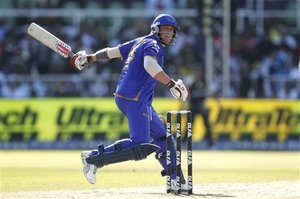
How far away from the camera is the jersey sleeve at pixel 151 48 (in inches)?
396

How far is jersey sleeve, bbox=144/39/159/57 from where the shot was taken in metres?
10.1

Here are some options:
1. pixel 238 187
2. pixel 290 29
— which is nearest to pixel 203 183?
pixel 238 187

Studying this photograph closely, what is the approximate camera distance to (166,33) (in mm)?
10383

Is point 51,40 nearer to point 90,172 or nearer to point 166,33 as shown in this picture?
point 166,33

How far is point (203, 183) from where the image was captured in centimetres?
1182

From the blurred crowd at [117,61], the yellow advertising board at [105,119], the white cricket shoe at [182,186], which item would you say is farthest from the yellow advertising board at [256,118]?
the white cricket shoe at [182,186]

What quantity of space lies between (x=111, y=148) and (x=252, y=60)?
45.7 feet

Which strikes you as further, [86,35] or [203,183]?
[86,35]

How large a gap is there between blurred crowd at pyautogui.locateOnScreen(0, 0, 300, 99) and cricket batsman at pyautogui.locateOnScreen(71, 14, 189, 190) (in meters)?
11.7

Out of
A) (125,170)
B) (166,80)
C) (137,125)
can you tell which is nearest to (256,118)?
(125,170)

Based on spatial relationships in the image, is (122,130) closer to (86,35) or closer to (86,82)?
(86,82)

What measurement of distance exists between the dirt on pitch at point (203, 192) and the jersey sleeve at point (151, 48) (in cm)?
160

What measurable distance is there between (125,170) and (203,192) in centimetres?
454

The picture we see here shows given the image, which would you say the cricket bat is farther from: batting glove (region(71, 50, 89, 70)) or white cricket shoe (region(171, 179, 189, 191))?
white cricket shoe (region(171, 179, 189, 191))
